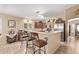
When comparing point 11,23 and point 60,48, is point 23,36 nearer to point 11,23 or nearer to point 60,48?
point 11,23

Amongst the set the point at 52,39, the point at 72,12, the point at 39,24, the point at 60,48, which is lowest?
the point at 60,48

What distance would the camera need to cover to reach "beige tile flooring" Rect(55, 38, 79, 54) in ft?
5.39

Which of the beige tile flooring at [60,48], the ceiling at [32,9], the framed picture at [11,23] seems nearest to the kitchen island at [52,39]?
the beige tile flooring at [60,48]

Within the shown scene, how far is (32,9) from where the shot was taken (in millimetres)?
1655

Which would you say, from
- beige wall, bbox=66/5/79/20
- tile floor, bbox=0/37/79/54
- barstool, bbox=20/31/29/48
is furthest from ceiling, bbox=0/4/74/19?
tile floor, bbox=0/37/79/54

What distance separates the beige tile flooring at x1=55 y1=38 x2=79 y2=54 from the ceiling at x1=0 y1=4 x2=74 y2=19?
23.1 inches

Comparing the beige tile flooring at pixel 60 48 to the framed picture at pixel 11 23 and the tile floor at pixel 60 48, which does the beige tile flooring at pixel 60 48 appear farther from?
the framed picture at pixel 11 23

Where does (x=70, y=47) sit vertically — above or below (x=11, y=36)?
below

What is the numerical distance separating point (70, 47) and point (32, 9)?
0.99 m

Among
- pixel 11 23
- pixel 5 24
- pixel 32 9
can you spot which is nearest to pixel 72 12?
pixel 32 9

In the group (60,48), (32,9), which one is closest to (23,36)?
(32,9)
